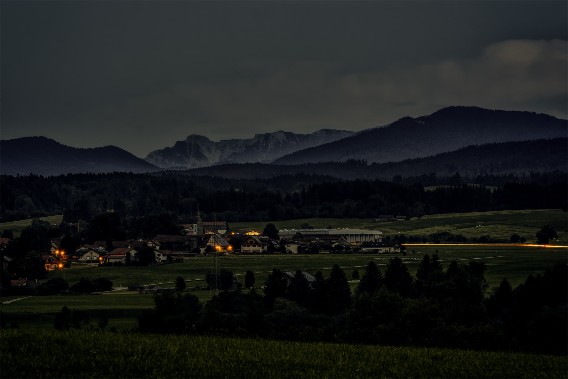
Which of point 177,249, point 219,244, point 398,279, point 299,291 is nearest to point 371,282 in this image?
point 398,279

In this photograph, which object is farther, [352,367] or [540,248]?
[540,248]

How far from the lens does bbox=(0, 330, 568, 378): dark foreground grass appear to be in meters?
30.9

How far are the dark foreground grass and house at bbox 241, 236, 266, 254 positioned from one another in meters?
144

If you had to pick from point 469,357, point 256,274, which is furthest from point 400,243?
point 469,357

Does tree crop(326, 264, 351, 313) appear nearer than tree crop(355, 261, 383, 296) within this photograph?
Yes

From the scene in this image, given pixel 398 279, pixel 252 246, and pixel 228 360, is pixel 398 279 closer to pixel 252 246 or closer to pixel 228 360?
pixel 228 360

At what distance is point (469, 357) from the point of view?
36594mm

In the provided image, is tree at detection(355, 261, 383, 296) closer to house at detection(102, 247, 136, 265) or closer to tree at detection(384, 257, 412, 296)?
tree at detection(384, 257, 412, 296)

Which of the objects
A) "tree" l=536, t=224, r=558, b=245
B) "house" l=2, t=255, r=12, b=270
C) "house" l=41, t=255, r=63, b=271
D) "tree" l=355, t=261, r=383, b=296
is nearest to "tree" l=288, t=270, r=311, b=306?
"tree" l=355, t=261, r=383, b=296

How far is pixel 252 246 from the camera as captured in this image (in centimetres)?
18538

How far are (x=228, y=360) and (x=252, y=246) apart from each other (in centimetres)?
15190

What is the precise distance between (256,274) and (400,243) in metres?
71.3

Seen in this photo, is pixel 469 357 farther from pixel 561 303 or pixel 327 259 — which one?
pixel 327 259

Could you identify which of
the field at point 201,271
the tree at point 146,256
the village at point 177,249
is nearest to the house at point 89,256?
the village at point 177,249
